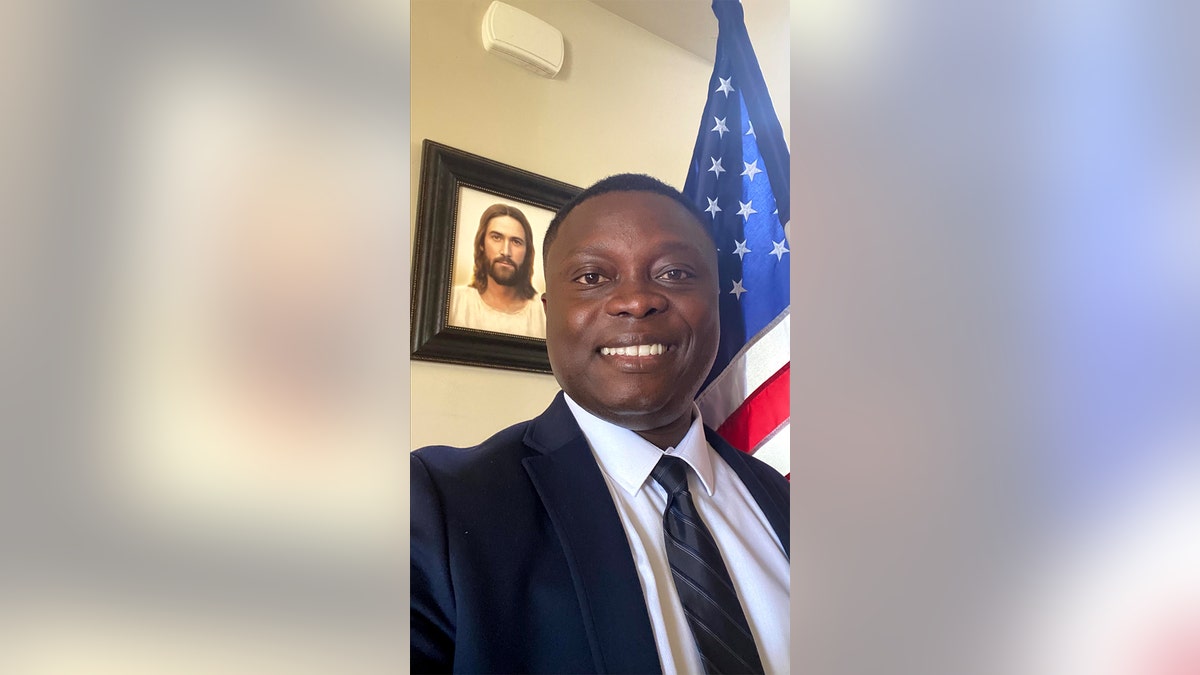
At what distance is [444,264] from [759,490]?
526mm

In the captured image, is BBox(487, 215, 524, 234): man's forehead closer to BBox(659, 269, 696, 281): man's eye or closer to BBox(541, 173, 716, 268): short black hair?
BBox(541, 173, 716, 268): short black hair

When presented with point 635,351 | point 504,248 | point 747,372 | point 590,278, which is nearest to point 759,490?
point 747,372

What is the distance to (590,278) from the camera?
3.41ft

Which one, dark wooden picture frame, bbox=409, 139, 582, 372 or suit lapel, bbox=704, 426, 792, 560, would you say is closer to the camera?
dark wooden picture frame, bbox=409, 139, 582, 372

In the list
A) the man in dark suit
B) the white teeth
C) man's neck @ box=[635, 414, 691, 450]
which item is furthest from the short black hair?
man's neck @ box=[635, 414, 691, 450]

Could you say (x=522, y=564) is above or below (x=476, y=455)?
below

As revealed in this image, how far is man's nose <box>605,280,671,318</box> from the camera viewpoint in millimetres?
1041

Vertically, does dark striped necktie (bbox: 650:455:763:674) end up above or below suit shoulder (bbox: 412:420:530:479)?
below

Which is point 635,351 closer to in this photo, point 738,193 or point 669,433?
point 669,433

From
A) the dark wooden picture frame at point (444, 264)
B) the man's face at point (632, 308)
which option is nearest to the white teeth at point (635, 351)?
the man's face at point (632, 308)
